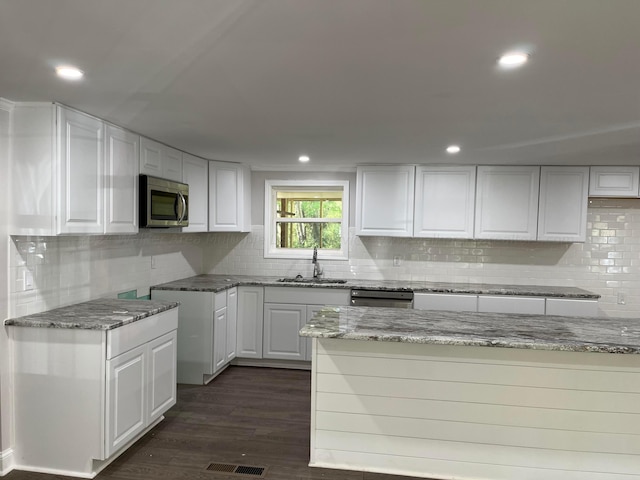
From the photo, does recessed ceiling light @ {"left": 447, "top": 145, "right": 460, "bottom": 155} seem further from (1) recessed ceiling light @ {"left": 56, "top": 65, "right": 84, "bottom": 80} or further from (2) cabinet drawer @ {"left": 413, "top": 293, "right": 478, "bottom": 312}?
(1) recessed ceiling light @ {"left": 56, "top": 65, "right": 84, "bottom": 80}

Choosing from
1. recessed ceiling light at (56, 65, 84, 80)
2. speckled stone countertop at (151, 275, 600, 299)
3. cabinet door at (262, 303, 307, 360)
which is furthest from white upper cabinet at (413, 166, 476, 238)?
recessed ceiling light at (56, 65, 84, 80)

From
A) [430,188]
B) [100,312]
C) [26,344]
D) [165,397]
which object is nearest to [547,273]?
[430,188]

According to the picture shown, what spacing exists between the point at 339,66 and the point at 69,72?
49.3 inches

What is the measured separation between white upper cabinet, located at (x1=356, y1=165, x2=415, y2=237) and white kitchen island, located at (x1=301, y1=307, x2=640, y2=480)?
A: 6.59 ft

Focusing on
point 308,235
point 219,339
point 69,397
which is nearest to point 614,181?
point 308,235

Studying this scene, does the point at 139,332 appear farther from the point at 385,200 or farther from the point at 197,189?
the point at 385,200

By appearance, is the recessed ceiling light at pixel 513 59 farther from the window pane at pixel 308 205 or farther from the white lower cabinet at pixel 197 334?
the window pane at pixel 308 205

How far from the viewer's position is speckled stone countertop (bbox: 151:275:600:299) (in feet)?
13.9

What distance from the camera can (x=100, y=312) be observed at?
287 cm

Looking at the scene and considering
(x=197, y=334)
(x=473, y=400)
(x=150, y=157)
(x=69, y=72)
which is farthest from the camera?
(x=197, y=334)

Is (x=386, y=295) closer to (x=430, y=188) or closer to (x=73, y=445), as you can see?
(x=430, y=188)

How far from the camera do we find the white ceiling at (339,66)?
1428 millimetres

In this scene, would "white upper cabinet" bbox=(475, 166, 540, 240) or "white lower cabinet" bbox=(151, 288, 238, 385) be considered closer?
"white lower cabinet" bbox=(151, 288, 238, 385)

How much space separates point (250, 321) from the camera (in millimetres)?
4648
